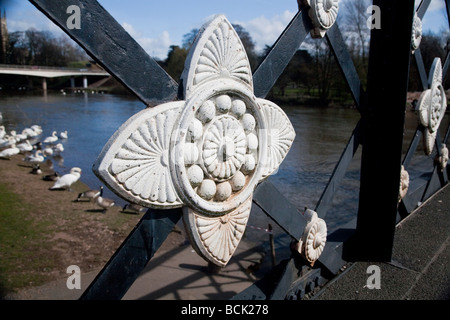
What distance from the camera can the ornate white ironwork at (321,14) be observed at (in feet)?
6.07

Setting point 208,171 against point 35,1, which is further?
point 208,171

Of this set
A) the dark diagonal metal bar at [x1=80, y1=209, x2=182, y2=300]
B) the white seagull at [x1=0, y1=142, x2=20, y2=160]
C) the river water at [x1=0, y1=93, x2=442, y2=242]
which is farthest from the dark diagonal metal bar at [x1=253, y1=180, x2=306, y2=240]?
the white seagull at [x1=0, y1=142, x2=20, y2=160]

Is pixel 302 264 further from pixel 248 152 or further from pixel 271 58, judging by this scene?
pixel 271 58

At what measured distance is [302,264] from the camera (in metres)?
2.22

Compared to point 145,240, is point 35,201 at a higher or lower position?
lower

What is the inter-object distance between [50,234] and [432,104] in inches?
262

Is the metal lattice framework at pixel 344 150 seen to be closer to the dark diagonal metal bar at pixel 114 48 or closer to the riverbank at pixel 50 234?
the dark diagonal metal bar at pixel 114 48

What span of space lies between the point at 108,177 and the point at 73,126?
19626mm

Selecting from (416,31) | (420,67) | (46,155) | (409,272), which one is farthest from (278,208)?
(46,155)

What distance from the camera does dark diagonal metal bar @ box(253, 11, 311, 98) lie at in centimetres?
174

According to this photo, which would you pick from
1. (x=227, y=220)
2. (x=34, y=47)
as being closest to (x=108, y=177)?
(x=227, y=220)

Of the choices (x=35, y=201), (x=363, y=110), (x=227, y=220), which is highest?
(x=363, y=110)
